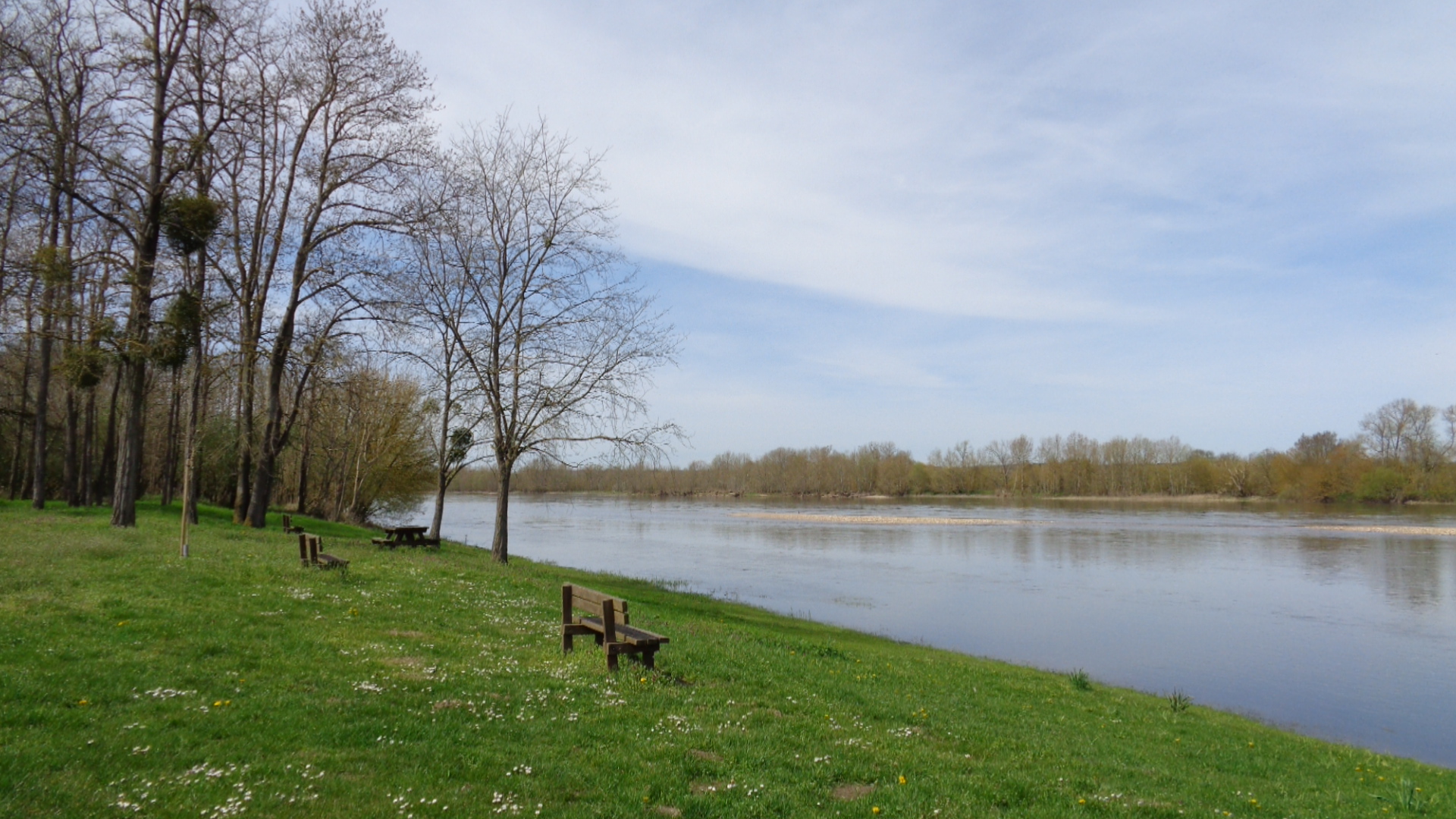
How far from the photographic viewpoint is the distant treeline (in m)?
86.5

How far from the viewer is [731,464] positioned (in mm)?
146125

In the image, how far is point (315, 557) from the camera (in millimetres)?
13641

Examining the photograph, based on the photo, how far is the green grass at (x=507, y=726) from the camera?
203 inches

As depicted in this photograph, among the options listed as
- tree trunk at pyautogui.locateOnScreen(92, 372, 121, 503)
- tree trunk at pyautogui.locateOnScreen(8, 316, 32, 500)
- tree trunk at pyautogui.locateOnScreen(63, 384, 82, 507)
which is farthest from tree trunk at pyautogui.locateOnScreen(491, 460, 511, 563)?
tree trunk at pyautogui.locateOnScreen(92, 372, 121, 503)

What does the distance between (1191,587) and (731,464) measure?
119764 mm

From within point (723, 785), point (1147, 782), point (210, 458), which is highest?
point (210, 458)

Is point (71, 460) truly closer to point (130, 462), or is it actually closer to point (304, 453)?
point (304, 453)

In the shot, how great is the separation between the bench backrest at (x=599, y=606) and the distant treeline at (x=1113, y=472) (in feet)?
222

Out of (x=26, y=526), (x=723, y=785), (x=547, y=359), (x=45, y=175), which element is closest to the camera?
(x=723, y=785)

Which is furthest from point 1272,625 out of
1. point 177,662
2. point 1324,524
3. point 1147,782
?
point 1324,524

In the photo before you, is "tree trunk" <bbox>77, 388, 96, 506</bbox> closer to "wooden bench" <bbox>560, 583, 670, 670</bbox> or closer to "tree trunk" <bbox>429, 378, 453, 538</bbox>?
"tree trunk" <bbox>429, 378, 453, 538</bbox>

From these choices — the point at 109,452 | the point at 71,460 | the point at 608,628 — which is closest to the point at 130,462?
the point at 71,460

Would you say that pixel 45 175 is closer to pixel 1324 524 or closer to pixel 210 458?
pixel 210 458

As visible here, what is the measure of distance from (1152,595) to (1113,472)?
323 ft
